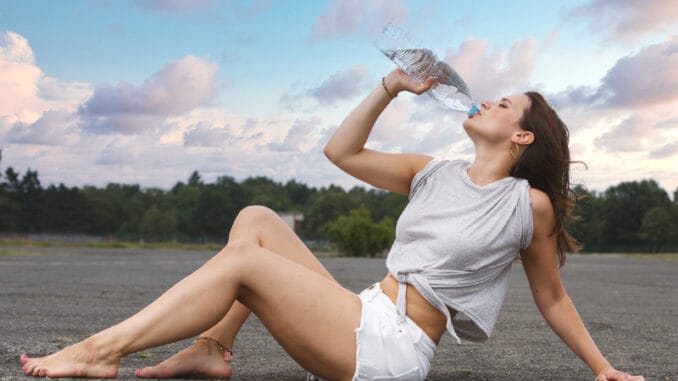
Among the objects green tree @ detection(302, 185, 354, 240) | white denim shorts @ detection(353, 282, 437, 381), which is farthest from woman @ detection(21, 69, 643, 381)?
green tree @ detection(302, 185, 354, 240)

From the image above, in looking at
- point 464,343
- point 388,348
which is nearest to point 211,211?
point 464,343

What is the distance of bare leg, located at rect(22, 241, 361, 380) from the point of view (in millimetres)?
2854

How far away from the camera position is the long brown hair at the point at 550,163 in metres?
3.05

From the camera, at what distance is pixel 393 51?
11.3 feet

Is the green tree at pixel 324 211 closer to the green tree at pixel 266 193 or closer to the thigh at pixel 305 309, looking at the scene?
the green tree at pixel 266 193

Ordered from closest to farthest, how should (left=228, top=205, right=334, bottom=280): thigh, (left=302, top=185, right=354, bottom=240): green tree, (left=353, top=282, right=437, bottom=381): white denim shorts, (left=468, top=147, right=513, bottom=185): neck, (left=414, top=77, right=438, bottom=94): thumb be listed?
(left=353, top=282, right=437, bottom=381): white denim shorts, (left=468, top=147, right=513, bottom=185): neck, (left=414, top=77, right=438, bottom=94): thumb, (left=228, top=205, right=334, bottom=280): thigh, (left=302, top=185, right=354, bottom=240): green tree

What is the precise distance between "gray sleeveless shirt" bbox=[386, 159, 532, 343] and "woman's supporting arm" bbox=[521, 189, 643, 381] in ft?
0.22

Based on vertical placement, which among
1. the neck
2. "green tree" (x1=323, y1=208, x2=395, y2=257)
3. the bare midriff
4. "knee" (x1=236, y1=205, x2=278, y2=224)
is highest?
the neck

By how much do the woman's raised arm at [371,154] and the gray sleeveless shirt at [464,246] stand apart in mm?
246

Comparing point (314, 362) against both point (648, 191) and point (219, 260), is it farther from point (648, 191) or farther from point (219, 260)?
point (648, 191)

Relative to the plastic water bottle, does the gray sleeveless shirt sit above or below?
below

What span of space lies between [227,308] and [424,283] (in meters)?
0.79

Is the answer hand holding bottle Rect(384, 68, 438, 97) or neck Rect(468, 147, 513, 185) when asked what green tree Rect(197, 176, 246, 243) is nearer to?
hand holding bottle Rect(384, 68, 438, 97)

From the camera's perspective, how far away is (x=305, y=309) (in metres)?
2.90
